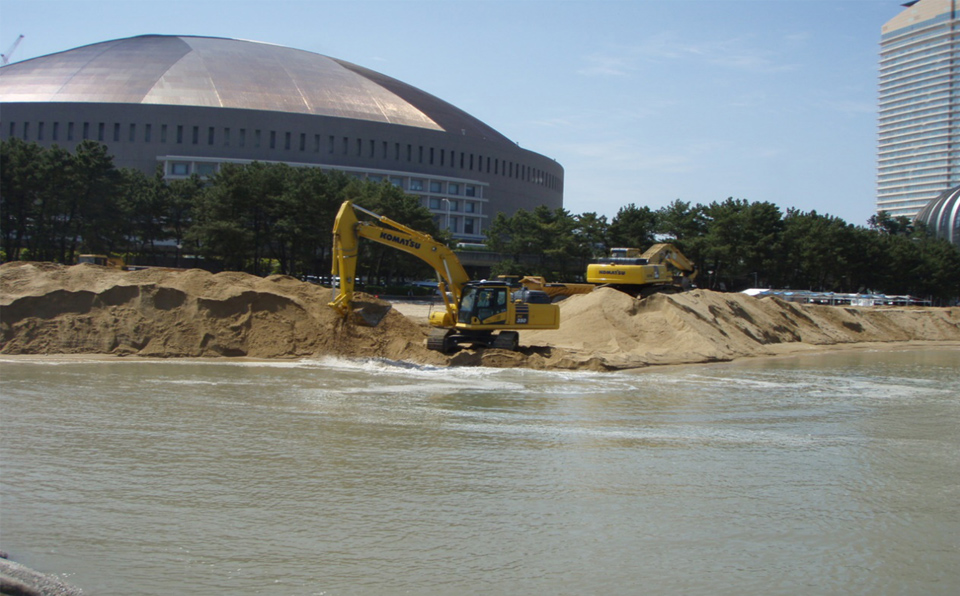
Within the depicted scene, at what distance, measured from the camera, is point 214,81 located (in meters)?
104

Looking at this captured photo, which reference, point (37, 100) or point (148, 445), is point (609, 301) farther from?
point (37, 100)

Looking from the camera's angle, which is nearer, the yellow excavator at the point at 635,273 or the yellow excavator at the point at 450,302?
the yellow excavator at the point at 450,302

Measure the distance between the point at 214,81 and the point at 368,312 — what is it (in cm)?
8357

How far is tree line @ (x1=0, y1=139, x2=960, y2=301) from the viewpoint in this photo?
60.0 meters

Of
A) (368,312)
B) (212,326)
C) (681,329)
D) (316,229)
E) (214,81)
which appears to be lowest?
(212,326)

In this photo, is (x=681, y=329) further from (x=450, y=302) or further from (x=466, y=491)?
(x=466, y=491)

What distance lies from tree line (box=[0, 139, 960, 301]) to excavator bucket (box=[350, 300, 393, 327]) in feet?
106

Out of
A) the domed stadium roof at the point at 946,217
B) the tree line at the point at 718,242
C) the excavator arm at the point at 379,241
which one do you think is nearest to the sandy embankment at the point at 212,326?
the excavator arm at the point at 379,241

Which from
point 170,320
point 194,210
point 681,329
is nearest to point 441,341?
point 170,320

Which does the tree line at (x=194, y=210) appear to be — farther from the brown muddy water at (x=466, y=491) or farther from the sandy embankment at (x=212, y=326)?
the brown muddy water at (x=466, y=491)

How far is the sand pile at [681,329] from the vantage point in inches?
1361

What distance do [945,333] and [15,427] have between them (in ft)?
198

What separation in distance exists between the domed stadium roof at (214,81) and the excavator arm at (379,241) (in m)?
78.0

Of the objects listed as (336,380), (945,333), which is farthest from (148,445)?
(945,333)
